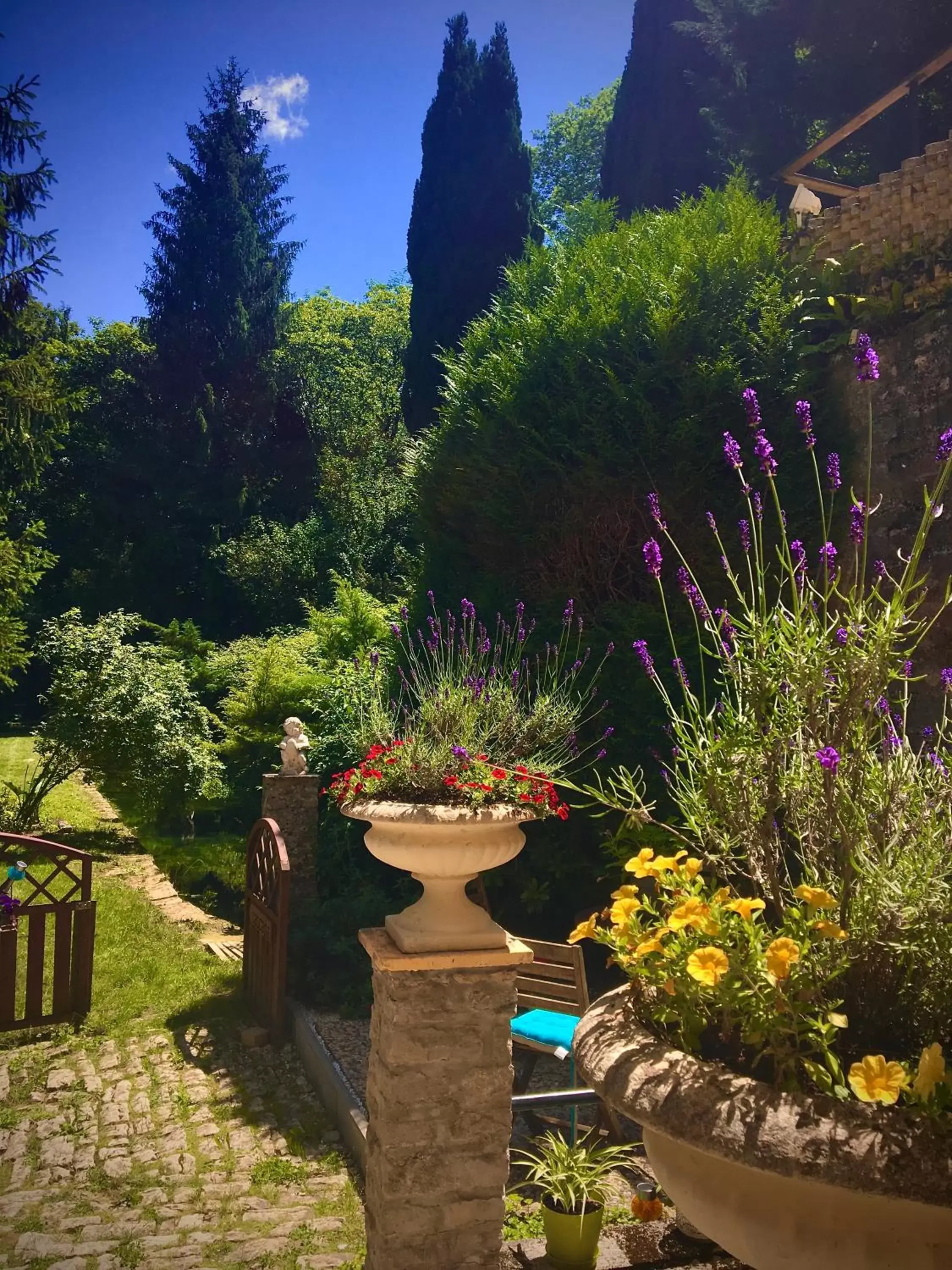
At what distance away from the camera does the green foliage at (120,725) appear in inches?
374

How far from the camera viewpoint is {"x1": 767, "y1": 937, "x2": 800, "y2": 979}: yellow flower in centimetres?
145

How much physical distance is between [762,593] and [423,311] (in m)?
15.7

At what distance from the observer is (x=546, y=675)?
19.2 ft

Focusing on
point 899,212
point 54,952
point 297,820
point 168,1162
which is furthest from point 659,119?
point 168,1162

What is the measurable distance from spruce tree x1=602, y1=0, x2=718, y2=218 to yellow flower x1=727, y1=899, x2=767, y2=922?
14.8 meters

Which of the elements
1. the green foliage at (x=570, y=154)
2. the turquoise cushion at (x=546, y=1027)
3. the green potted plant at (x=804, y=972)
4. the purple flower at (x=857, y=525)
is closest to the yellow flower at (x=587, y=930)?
the green potted plant at (x=804, y=972)

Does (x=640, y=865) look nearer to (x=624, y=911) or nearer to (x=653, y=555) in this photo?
(x=624, y=911)

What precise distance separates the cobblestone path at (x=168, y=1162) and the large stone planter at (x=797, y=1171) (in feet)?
8.03

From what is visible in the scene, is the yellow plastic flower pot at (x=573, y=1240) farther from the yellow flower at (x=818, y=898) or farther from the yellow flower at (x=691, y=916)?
the yellow flower at (x=818, y=898)

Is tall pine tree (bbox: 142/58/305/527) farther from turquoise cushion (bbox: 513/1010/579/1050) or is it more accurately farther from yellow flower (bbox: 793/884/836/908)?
yellow flower (bbox: 793/884/836/908)

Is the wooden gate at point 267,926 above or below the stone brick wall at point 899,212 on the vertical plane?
below

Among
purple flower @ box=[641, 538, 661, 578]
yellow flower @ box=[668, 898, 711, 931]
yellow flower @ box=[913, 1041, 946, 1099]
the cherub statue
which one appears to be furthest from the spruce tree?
yellow flower @ box=[913, 1041, 946, 1099]

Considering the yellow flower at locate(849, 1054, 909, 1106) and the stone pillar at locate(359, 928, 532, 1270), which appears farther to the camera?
the stone pillar at locate(359, 928, 532, 1270)

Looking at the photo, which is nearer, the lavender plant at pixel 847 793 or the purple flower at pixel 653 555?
the lavender plant at pixel 847 793
